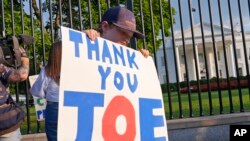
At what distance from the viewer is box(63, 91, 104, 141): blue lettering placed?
2.26 metres

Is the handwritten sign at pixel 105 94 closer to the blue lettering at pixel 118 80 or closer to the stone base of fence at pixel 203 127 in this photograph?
the blue lettering at pixel 118 80

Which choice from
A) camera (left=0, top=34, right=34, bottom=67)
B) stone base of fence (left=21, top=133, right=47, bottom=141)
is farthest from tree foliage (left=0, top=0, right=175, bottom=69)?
camera (left=0, top=34, right=34, bottom=67)

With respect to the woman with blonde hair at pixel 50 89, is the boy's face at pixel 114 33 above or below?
above

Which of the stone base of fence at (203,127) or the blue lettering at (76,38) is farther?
the stone base of fence at (203,127)

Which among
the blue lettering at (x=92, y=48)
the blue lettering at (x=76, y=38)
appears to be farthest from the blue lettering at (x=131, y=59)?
the blue lettering at (x=76, y=38)

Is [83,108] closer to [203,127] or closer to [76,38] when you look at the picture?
[76,38]

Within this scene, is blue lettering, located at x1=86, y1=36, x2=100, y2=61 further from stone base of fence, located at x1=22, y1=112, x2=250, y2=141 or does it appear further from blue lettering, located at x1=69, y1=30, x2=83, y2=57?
stone base of fence, located at x1=22, y1=112, x2=250, y2=141

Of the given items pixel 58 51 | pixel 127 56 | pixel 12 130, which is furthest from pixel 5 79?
pixel 127 56

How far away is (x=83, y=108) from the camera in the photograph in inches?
91.8

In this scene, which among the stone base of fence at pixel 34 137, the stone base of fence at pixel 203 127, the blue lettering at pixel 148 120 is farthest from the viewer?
the stone base of fence at pixel 203 127

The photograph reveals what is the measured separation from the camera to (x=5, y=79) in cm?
319

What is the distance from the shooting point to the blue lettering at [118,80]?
2.61m

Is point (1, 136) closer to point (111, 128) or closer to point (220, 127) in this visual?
point (111, 128)

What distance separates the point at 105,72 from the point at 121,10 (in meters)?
0.49
